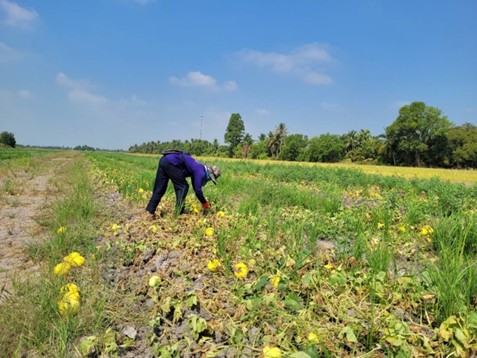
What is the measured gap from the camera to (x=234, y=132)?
268 feet

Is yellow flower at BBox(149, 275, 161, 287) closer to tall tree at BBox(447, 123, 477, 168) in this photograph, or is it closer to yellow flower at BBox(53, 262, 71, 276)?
yellow flower at BBox(53, 262, 71, 276)

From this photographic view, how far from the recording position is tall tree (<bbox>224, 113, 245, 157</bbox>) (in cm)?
8181

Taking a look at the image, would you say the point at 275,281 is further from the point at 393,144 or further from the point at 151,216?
the point at 393,144

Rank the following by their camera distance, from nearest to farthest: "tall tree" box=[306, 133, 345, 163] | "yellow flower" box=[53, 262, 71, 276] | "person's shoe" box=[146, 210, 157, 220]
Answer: "yellow flower" box=[53, 262, 71, 276] < "person's shoe" box=[146, 210, 157, 220] < "tall tree" box=[306, 133, 345, 163]

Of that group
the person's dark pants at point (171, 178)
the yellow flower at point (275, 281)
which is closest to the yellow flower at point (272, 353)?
the yellow flower at point (275, 281)

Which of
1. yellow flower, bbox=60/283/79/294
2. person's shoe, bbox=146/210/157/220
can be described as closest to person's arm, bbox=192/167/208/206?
person's shoe, bbox=146/210/157/220

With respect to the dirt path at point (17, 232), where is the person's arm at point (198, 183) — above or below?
above

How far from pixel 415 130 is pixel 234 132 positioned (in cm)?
4483

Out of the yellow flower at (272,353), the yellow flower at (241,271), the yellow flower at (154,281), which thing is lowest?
the yellow flower at (272,353)

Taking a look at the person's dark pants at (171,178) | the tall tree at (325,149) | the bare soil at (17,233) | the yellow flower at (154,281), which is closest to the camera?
the yellow flower at (154,281)

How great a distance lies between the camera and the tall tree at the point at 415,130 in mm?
52969

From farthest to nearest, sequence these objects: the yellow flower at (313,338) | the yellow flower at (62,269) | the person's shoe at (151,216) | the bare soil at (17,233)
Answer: the person's shoe at (151,216), the bare soil at (17,233), the yellow flower at (62,269), the yellow flower at (313,338)

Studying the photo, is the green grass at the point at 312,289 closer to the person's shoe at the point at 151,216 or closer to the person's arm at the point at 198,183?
the person's shoe at the point at 151,216

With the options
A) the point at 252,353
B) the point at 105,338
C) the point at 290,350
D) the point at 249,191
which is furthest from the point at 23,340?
the point at 249,191
